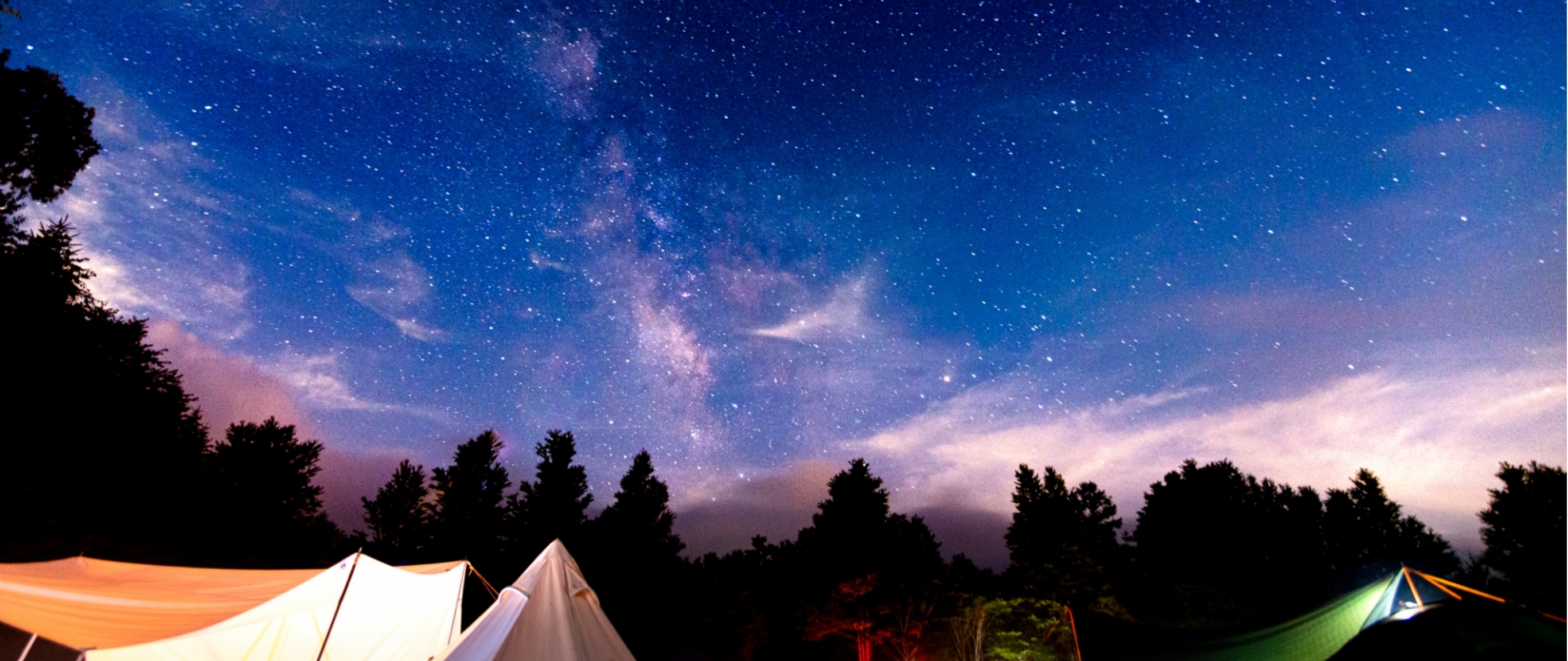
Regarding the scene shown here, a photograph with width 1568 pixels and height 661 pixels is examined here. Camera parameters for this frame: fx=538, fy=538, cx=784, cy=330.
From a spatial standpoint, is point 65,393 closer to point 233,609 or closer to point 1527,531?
point 233,609

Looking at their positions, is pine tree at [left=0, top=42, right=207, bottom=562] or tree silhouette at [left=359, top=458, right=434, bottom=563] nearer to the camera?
pine tree at [left=0, top=42, right=207, bottom=562]

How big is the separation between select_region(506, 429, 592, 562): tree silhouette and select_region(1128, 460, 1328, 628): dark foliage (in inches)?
1392

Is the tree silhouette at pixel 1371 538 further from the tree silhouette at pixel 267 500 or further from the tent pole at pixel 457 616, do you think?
the tree silhouette at pixel 267 500

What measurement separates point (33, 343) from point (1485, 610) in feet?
80.2

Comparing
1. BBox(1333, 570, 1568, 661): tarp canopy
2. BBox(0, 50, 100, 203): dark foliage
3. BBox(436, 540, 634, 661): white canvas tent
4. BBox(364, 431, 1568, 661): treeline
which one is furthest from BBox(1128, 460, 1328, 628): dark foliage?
BBox(0, 50, 100, 203): dark foliage

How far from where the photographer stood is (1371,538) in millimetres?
39594

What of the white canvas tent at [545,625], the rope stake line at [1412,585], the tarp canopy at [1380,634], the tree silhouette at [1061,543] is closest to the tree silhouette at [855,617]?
the tree silhouette at [1061,543]

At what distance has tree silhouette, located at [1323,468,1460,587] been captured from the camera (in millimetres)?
38312

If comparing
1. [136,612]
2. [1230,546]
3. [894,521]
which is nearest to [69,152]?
[136,612]

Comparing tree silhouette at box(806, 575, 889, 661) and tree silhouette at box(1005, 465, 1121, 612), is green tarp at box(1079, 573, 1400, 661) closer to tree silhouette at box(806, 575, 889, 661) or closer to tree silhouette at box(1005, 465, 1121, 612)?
tree silhouette at box(806, 575, 889, 661)

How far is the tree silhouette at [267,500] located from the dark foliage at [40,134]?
45.6 ft

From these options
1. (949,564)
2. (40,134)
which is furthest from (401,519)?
(949,564)

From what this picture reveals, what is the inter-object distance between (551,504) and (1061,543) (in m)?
31.2

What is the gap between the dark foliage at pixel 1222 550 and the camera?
3281 cm
